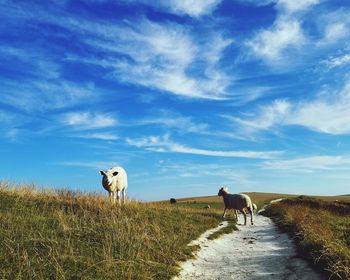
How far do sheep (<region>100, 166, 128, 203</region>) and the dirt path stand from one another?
8.55m

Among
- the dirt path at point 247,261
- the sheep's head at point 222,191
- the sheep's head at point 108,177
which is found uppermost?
the sheep's head at point 108,177

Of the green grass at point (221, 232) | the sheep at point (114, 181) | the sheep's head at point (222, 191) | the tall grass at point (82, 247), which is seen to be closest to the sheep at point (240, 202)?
the sheep's head at point (222, 191)

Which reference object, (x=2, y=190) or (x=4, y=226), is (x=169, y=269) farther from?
(x=2, y=190)

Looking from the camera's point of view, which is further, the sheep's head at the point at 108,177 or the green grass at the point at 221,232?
the sheep's head at the point at 108,177

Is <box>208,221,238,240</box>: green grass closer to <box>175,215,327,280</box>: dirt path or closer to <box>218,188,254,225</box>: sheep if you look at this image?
<box>175,215,327,280</box>: dirt path

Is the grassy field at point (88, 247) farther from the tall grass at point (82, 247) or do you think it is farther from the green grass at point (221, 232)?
the green grass at point (221, 232)

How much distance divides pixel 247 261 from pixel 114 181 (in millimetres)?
14071

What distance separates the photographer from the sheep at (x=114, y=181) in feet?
86.6

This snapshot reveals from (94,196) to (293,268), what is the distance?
1595 cm

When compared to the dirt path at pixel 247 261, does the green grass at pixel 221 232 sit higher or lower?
higher

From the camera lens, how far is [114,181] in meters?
27.0

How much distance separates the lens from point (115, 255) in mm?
12906

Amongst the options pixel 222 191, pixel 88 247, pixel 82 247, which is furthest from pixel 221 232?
pixel 222 191

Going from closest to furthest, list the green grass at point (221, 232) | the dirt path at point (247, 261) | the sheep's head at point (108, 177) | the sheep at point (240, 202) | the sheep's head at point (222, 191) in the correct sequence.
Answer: the dirt path at point (247, 261) < the green grass at point (221, 232) < the sheep's head at point (108, 177) < the sheep at point (240, 202) < the sheep's head at point (222, 191)
